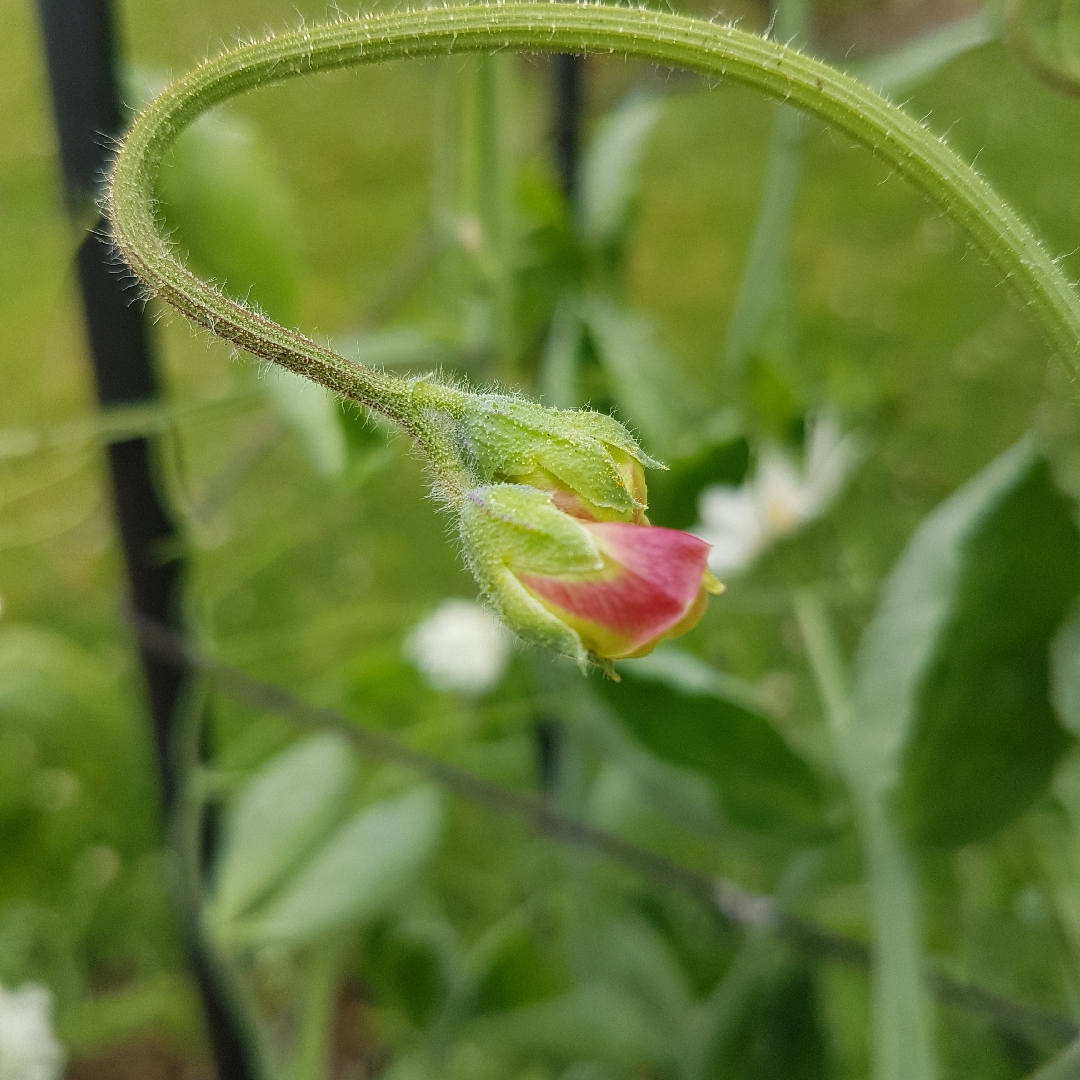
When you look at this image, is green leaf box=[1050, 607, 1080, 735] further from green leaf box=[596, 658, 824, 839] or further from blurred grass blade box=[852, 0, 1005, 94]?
blurred grass blade box=[852, 0, 1005, 94]

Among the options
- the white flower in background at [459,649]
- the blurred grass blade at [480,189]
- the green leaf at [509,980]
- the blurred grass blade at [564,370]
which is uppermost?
the blurred grass blade at [480,189]

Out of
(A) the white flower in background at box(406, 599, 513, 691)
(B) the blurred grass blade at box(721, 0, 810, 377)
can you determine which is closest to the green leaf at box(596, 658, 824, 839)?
(B) the blurred grass blade at box(721, 0, 810, 377)

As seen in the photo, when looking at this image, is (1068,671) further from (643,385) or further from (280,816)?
(280,816)

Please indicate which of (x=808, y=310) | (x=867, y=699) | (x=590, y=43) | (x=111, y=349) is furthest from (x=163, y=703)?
(x=808, y=310)

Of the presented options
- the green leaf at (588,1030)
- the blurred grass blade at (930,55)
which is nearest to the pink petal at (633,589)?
the blurred grass blade at (930,55)

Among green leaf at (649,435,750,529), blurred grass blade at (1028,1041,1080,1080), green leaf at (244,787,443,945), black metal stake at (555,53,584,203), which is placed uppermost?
black metal stake at (555,53,584,203)

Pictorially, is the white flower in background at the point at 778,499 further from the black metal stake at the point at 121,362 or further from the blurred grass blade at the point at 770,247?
the black metal stake at the point at 121,362
